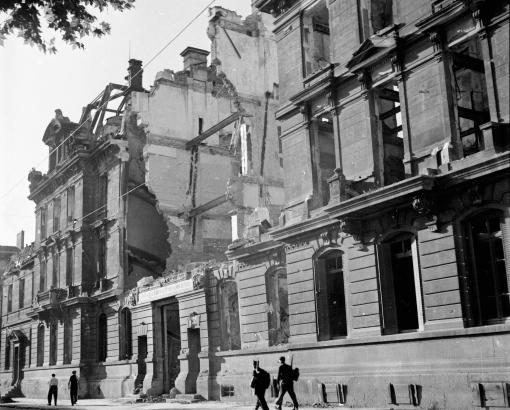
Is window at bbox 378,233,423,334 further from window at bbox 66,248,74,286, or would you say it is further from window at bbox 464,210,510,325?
window at bbox 66,248,74,286

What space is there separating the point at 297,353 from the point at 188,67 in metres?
21.5

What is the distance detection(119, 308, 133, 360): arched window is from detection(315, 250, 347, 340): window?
1537 centimetres

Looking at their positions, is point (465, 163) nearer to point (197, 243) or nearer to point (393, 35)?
point (393, 35)

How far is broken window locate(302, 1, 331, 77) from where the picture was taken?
21.2m

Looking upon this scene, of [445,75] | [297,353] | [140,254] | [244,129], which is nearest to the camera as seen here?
[445,75]

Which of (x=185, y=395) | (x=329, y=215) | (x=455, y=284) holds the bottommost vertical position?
(x=185, y=395)

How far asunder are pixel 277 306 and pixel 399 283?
5.78 m

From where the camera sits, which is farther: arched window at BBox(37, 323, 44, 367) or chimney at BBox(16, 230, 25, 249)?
chimney at BBox(16, 230, 25, 249)

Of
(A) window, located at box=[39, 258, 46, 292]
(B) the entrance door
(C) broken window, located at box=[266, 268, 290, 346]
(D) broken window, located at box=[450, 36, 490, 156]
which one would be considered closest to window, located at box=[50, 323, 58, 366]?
(A) window, located at box=[39, 258, 46, 292]

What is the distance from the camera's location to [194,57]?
37.3 metres

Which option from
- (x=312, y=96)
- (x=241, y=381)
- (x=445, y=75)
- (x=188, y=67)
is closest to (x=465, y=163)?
(x=445, y=75)

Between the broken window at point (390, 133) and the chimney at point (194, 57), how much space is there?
1926cm

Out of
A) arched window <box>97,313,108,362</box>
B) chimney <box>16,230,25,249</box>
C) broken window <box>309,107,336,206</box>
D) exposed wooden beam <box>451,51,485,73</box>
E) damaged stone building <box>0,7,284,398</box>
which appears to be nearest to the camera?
exposed wooden beam <box>451,51,485,73</box>

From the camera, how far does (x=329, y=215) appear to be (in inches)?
712
